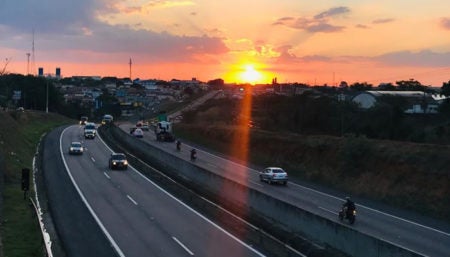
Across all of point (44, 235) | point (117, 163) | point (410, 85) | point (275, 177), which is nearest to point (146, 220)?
point (44, 235)

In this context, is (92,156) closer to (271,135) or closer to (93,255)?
(271,135)

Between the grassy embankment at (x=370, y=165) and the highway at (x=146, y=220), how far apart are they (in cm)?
1430

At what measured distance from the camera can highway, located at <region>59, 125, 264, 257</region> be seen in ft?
67.1

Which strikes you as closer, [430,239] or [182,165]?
[430,239]

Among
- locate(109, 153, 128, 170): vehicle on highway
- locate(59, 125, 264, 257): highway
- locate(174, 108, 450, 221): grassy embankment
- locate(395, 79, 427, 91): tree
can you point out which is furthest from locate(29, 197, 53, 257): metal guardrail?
locate(395, 79, 427, 91): tree

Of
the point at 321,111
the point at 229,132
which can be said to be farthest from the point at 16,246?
the point at 321,111

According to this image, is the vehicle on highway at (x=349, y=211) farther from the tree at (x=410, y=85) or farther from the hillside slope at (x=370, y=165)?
the tree at (x=410, y=85)

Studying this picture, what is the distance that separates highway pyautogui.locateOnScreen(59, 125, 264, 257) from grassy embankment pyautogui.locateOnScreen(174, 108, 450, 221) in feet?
46.9

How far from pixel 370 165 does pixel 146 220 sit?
23662 millimetres

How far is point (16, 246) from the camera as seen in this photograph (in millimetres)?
20766

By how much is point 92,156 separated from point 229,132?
2394 centimetres

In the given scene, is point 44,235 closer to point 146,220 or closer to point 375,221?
point 146,220

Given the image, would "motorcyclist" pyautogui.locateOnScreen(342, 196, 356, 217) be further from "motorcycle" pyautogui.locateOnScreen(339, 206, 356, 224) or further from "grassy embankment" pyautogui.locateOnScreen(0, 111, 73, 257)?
"grassy embankment" pyautogui.locateOnScreen(0, 111, 73, 257)

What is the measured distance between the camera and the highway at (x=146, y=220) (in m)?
20.5
